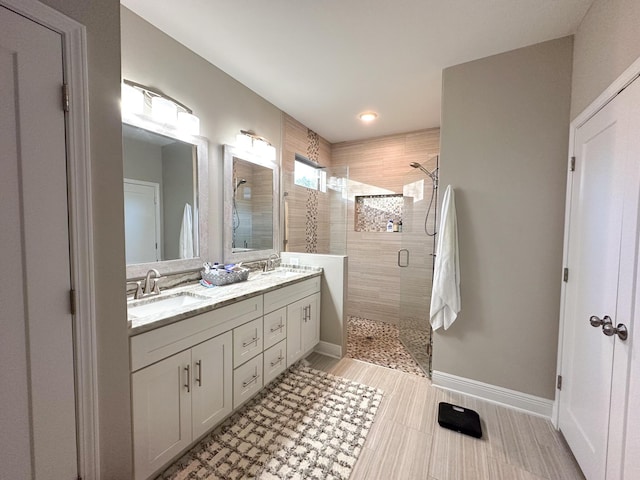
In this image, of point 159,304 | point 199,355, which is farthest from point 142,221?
point 199,355

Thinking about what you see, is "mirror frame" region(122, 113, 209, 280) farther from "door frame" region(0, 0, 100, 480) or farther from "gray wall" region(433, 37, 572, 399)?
"gray wall" region(433, 37, 572, 399)

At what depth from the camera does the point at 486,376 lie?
211 cm

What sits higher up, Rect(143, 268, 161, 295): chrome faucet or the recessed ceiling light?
the recessed ceiling light

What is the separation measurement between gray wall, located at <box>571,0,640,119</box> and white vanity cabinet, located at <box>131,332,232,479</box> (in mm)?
2631

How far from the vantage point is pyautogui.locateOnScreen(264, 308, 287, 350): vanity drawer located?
2.06m

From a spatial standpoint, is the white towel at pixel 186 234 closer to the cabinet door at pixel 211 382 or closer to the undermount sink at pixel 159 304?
the undermount sink at pixel 159 304

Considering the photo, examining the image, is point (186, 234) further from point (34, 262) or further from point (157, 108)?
point (34, 262)

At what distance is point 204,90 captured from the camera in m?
2.16

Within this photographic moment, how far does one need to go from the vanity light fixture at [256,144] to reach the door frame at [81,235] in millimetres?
1526

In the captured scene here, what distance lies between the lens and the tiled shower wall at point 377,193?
364 cm

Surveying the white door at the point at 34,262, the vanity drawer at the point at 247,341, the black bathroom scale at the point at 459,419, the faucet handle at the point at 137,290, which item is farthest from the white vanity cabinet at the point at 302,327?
the white door at the point at 34,262

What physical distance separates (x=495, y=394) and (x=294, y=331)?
68.5 inches

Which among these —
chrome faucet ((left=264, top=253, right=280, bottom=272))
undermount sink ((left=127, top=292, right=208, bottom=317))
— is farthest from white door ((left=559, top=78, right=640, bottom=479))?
chrome faucet ((left=264, top=253, right=280, bottom=272))

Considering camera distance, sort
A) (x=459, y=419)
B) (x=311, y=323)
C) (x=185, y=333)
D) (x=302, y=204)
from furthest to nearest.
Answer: (x=302, y=204)
(x=311, y=323)
(x=459, y=419)
(x=185, y=333)
